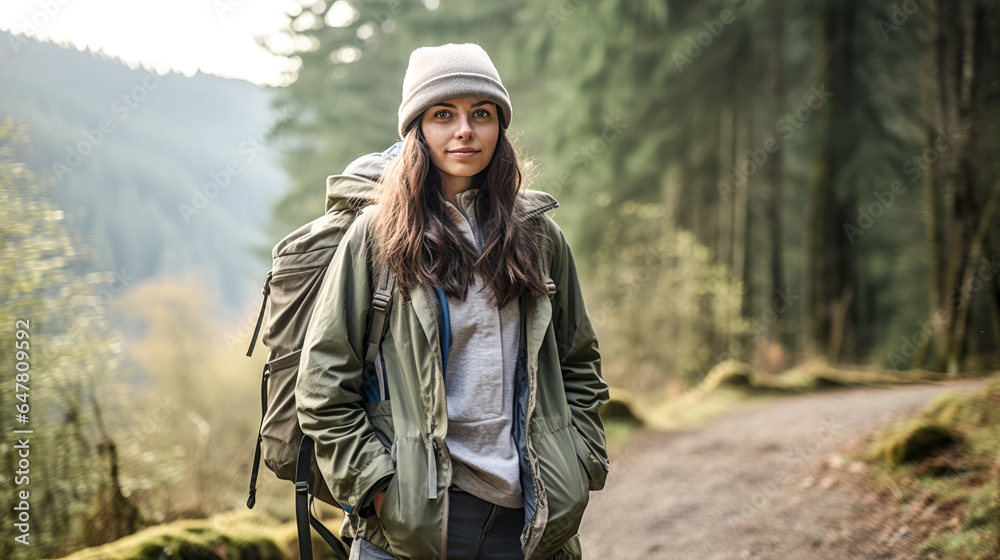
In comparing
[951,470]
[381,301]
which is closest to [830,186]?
[951,470]

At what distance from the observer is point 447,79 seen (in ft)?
6.83

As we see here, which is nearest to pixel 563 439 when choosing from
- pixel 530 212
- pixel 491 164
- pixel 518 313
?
pixel 518 313

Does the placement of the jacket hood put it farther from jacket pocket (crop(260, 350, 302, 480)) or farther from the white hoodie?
jacket pocket (crop(260, 350, 302, 480))

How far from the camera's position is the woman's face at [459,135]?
2.12 m

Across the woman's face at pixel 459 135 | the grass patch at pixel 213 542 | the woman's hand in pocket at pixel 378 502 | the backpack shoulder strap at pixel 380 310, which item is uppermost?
the woman's face at pixel 459 135

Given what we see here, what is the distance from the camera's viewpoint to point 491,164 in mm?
2219

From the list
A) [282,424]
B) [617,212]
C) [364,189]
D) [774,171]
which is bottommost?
[282,424]

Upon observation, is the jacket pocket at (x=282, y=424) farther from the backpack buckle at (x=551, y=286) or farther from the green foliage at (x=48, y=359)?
the green foliage at (x=48, y=359)

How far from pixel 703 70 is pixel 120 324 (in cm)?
957

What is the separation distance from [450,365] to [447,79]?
808 millimetres

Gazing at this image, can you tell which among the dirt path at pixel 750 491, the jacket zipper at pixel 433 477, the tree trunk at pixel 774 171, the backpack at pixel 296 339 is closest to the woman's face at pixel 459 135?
the backpack at pixel 296 339

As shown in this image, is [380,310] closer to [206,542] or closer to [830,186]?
[206,542]

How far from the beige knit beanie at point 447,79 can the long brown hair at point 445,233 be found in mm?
94

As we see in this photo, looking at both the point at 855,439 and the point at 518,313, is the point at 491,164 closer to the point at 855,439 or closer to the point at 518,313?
the point at 518,313
